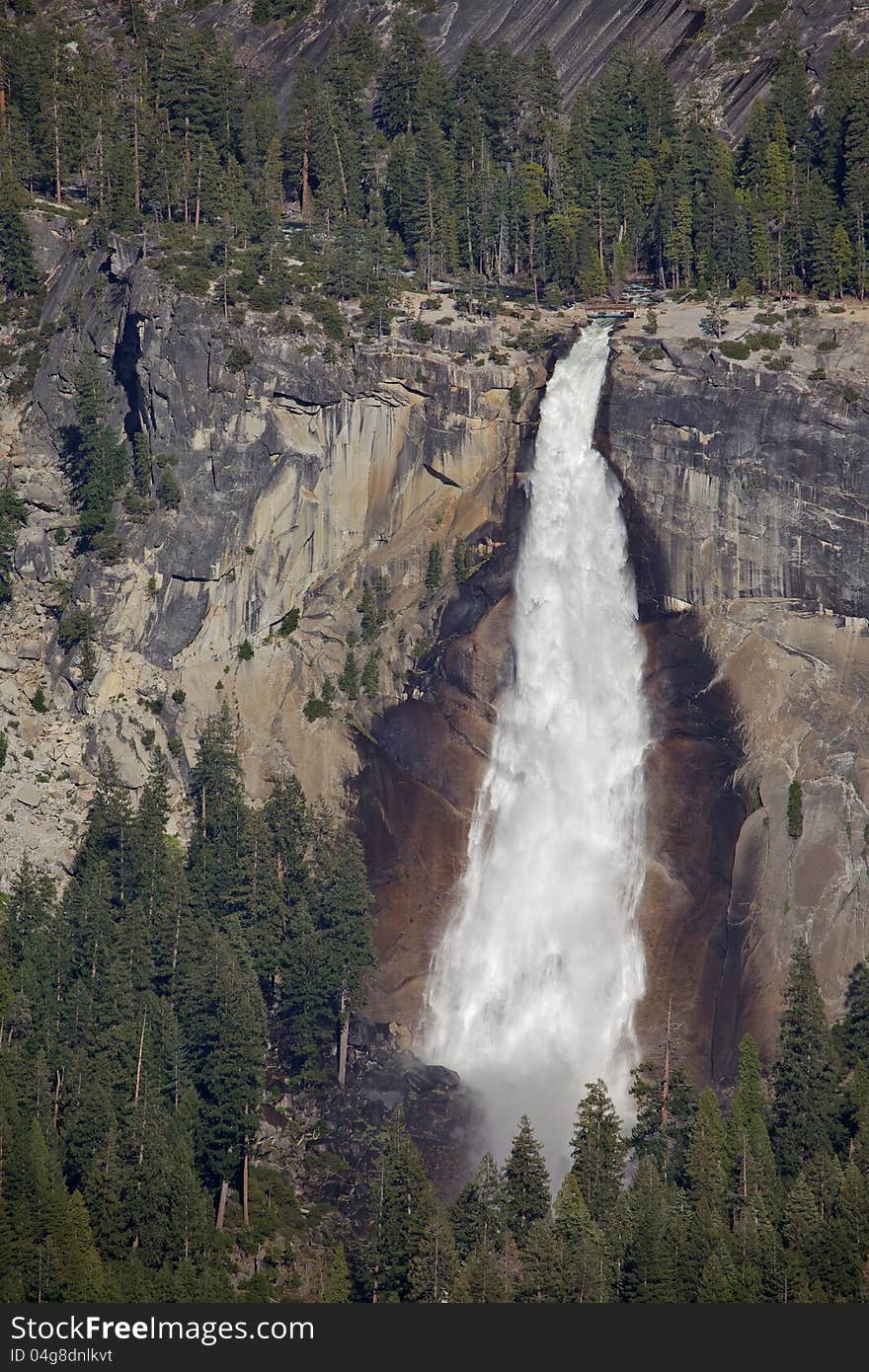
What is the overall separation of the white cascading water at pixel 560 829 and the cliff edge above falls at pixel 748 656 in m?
1.85

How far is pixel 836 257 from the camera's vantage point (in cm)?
17750

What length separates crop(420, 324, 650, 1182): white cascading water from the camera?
156 metres

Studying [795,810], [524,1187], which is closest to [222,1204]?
[524,1187]

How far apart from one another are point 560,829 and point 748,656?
1534 centimetres

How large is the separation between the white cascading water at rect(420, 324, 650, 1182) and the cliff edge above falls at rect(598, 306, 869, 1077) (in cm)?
185

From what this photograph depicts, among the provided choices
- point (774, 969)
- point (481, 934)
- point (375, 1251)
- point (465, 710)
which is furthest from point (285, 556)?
point (375, 1251)

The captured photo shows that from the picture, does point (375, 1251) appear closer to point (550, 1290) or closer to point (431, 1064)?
point (550, 1290)

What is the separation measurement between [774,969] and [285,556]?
4050 centimetres

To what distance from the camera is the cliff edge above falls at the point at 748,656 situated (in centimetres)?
15425

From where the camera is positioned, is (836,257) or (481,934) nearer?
(481,934)

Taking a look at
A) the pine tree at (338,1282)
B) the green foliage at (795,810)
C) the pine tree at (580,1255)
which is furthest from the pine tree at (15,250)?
the pine tree at (580,1255)

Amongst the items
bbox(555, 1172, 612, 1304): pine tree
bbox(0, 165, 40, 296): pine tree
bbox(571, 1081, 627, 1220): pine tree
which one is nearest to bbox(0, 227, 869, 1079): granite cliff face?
bbox(571, 1081, 627, 1220): pine tree

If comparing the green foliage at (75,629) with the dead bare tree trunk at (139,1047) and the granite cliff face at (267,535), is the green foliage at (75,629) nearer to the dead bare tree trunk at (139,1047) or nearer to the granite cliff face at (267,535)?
the granite cliff face at (267,535)

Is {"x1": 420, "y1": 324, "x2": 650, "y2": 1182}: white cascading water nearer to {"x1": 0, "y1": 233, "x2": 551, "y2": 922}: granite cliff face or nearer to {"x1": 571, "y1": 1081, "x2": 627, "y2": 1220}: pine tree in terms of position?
{"x1": 0, "y1": 233, "x2": 551, "y2": 922}: granite cliff face
